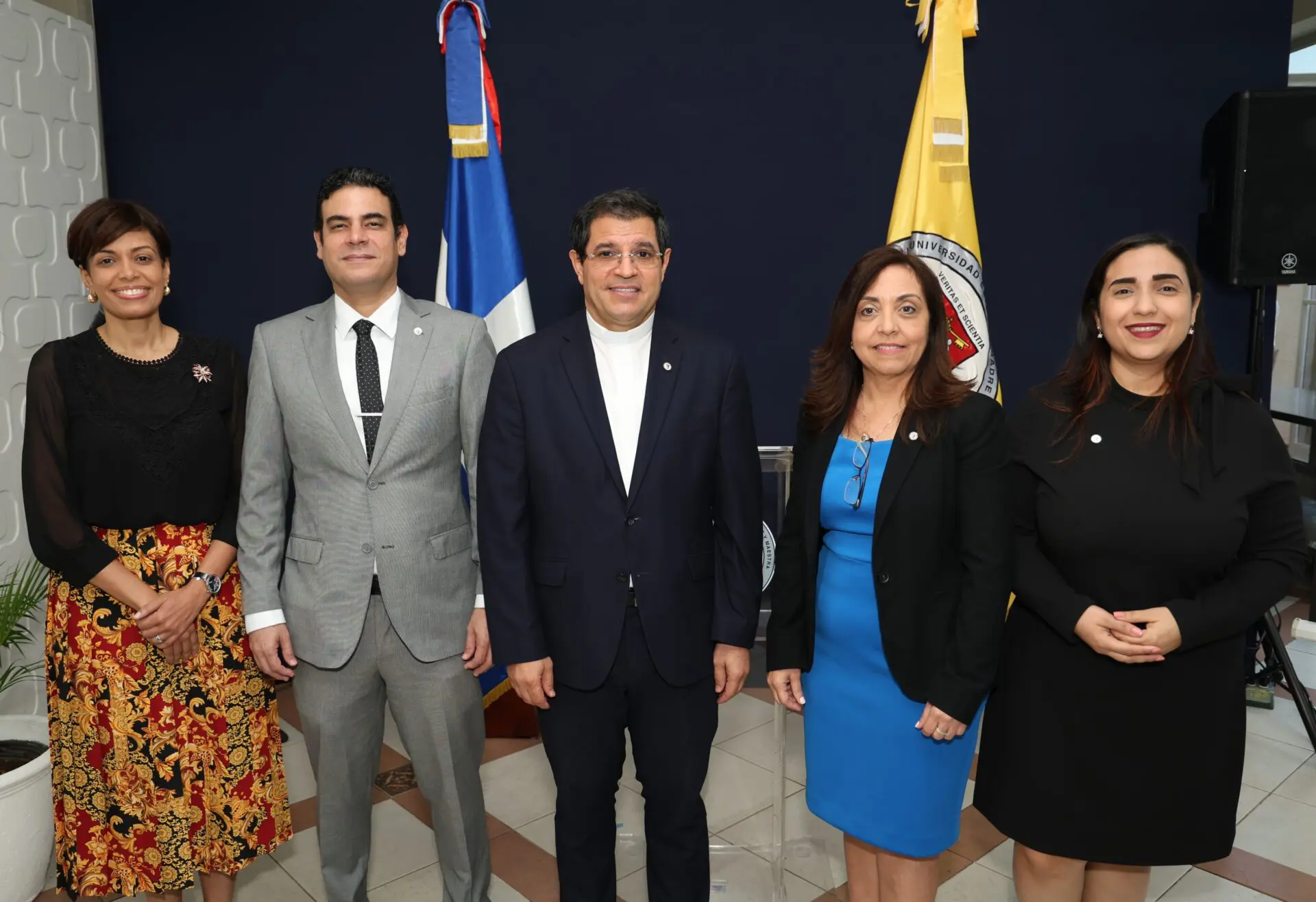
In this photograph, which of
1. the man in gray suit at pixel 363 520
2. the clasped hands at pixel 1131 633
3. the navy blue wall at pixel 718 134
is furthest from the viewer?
the navy blue wall at pixel 718 134

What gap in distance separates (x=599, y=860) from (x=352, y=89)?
318cm

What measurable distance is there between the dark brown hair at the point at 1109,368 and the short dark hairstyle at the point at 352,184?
4.72 feet

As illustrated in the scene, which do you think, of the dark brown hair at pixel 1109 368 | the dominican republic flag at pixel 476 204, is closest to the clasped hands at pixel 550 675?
the dark brown hair at pixel 1109 368

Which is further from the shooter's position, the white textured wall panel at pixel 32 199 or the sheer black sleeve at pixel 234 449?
the white textured wall panel at pixel 32 199

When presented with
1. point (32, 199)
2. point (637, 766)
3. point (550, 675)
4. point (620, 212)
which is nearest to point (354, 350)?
point (620, 212)

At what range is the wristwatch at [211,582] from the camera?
6.41ft

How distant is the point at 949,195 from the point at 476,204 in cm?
172

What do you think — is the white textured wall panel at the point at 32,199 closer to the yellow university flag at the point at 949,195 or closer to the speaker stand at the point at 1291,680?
the yellow university flag at the point at 949,195

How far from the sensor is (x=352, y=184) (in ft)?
6.23

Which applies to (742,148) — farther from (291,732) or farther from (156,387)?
(291,732)

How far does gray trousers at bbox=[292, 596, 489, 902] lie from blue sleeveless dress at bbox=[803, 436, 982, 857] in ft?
2.68

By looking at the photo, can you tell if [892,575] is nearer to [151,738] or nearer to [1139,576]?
[1139,576]

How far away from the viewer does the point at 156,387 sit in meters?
1.96

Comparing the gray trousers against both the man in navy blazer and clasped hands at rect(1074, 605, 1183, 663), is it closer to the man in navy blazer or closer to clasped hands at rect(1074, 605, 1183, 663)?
the man in navy blazer
